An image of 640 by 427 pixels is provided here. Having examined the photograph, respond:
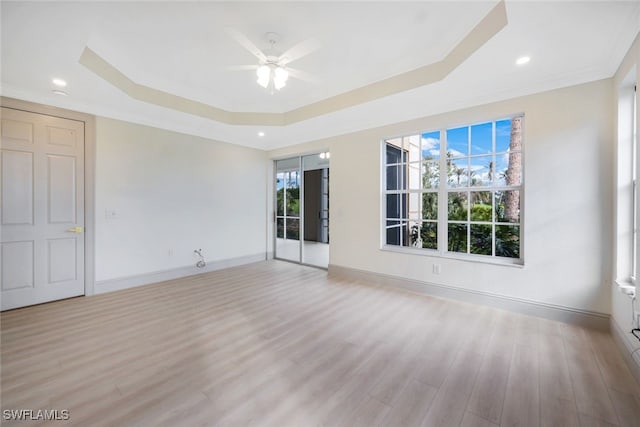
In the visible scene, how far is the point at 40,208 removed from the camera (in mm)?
3277

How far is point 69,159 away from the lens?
137 inches

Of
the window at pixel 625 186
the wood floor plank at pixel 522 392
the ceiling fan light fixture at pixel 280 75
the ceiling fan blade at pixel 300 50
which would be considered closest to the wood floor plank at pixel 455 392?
the wood floor plank at pixel 522 392

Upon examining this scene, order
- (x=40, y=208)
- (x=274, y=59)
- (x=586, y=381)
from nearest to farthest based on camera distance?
(x=586, y=381) → (x=274, y=59) → (x=40, y=208)

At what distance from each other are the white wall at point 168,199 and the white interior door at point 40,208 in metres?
0.25

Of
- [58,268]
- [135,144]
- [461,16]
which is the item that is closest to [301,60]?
[461,16]

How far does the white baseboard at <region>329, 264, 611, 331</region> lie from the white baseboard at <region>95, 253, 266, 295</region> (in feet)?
8.33

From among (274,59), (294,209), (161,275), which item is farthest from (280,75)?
(161,275)

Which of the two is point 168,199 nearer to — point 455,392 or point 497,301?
point 455,392

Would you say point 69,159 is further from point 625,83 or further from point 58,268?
point 625,83

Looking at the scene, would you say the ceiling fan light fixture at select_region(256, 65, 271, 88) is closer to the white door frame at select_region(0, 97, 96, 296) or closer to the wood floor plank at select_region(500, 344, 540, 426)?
Answer: the white door frame at select_region(0, 97, 96, 296)

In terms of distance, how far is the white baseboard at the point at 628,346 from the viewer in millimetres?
1906

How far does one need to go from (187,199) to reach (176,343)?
2914mm

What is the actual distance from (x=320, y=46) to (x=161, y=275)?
13.8 ft

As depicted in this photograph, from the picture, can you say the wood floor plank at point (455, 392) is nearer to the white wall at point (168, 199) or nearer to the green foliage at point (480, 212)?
the green foliage at point (480, 212)
